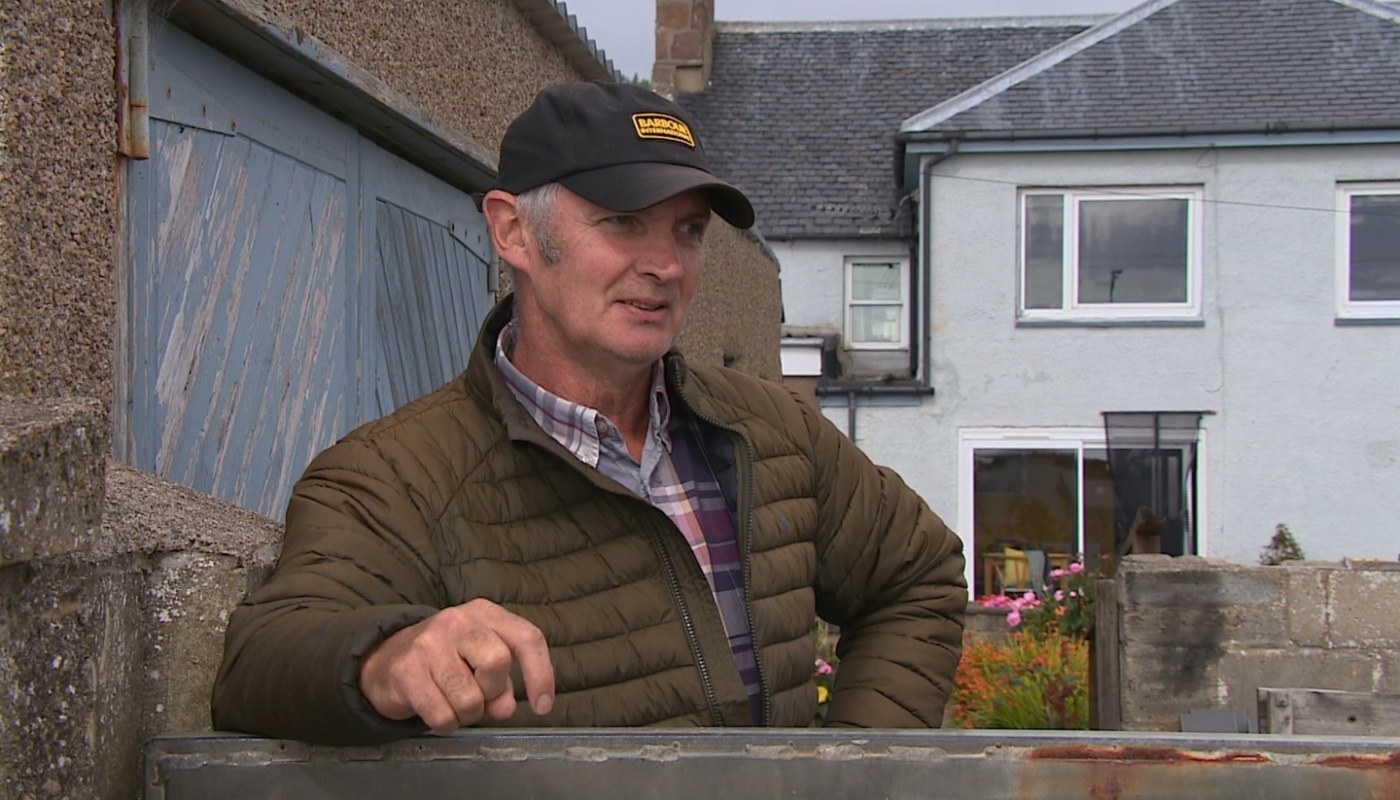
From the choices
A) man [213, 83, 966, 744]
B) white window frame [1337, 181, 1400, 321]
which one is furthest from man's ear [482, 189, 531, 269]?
white window frame [1337, 181, 1400, 321]

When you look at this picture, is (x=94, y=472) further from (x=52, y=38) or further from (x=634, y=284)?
(x=52, y=38)

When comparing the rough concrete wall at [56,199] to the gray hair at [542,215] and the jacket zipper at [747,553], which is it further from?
the jacket zipper at [747,553]

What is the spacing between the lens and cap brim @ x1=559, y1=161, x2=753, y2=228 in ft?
6.79

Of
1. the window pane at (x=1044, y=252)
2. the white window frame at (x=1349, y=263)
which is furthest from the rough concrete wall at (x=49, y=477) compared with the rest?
the white window frame at (x=1349, y=263)

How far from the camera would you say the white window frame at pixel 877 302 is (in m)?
17.7

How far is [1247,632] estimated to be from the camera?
596cm

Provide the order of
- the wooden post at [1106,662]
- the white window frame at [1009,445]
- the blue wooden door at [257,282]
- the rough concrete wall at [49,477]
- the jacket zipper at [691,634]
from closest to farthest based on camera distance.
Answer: the rough concrete wall at [49,477]
the jacket zipper at [691,634]
the blue wooden door at [257,282]
the wooden post at [1106,662]
the white window frame at [1009,445]

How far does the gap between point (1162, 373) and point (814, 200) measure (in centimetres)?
497

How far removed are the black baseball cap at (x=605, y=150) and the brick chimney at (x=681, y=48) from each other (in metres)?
18.3

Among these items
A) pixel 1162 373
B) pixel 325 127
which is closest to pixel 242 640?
pixel 325 127

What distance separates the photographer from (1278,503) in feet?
49.2

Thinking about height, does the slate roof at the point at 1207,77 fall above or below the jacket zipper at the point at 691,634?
above

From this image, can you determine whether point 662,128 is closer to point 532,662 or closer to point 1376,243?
point 532,662

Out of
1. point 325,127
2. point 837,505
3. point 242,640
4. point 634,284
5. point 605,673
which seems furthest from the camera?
point 325,127
